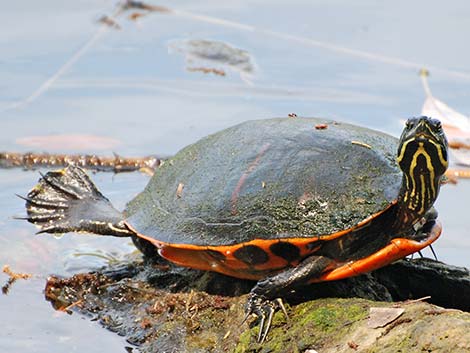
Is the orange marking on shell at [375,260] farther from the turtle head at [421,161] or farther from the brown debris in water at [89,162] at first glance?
the brown debris in water at [89,162]

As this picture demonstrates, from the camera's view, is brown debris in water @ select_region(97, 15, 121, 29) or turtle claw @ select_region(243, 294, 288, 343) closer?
turtle claw @ select_region(243, 294, 288, 343)

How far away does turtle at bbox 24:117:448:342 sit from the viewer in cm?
400

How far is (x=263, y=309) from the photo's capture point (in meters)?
3.96

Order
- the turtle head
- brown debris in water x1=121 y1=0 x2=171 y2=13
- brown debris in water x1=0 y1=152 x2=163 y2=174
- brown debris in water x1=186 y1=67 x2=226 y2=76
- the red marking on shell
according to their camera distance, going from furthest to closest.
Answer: brown debris in water x1=121 y1=0 x2=171 y2=13 → brown debris in water x1=186 y1=67 x2=226 y2=76 → brown debris in water x1=0 y1=152 x2=163 y2=174 → the red marking on shell → the turtle head

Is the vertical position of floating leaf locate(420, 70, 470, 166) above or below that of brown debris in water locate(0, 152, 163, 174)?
above

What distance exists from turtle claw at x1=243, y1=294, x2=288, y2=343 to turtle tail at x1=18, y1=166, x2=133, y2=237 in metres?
1.09

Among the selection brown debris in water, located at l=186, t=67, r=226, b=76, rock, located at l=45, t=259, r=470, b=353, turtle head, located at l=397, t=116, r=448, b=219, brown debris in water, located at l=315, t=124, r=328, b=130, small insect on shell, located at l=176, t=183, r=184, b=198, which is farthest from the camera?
brown debris in water, located at l=186, t=67, r=226, b=76

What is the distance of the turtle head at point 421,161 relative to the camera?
3.90 m

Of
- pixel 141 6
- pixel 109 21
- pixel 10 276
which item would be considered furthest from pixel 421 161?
pixel 141 6

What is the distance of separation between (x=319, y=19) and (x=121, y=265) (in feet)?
17.4

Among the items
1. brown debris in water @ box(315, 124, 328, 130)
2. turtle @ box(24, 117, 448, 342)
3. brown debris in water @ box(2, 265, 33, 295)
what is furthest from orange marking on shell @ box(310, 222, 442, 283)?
brown debris in water @ box(2, 265, 33, 295)

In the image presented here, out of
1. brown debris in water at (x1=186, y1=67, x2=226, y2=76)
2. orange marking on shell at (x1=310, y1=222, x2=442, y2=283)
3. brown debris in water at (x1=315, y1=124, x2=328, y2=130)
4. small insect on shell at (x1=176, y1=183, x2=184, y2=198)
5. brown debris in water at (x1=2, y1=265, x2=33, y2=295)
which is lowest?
brown debris in water at (x1=2, y1=265, x2=33, y2=295)

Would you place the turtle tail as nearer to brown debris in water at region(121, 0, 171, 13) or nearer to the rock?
the rock

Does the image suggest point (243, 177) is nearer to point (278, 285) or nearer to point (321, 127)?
point (321, 127)
